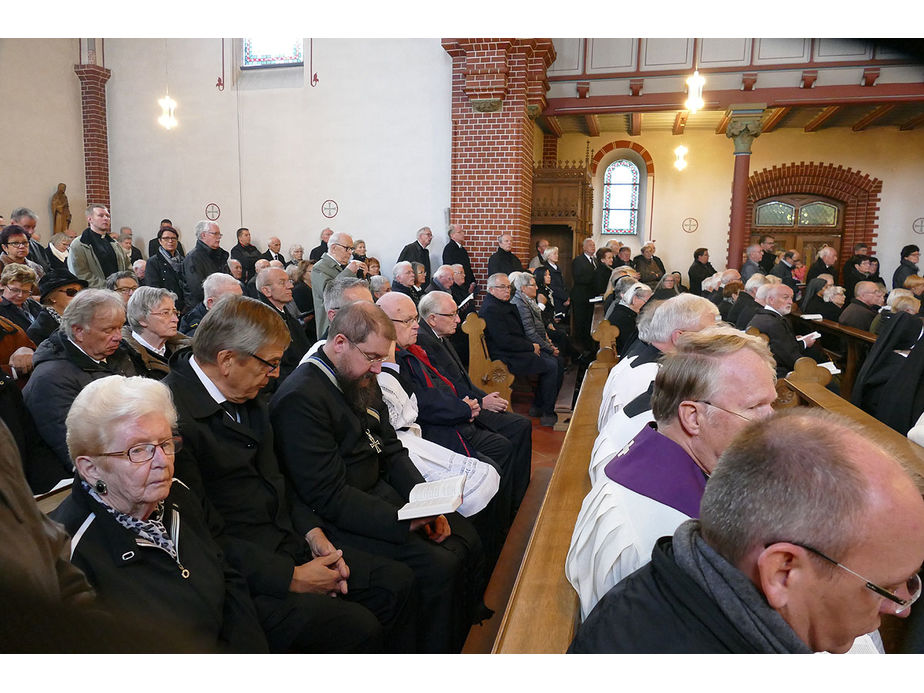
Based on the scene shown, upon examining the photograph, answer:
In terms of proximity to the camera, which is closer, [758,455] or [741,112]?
[758,455]

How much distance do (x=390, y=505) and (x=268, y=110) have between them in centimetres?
921

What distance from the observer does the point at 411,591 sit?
225cm

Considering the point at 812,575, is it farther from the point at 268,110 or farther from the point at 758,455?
the point at 268,110

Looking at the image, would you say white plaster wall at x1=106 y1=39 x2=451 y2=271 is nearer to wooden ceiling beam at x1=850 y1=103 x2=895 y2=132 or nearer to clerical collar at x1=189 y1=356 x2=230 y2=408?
wooden ceiling beam at x1=850 y1=103 x2=895 y2=132

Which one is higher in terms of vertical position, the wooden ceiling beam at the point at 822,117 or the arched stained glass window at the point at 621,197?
the wooden ceiling beam at the point at 822,117

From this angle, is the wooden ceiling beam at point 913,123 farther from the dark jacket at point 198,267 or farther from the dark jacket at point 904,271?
the dark jacket at point 198,267

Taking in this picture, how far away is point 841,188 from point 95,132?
13.5m

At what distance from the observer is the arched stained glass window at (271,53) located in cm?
987

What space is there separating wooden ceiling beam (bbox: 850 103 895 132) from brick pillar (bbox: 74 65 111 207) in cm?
1216

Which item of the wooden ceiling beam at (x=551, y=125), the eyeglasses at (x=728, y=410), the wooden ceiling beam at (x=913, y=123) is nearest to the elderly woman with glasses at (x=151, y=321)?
the eyeglasses at (x=728, y=410)

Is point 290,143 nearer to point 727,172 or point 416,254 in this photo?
point 416,254

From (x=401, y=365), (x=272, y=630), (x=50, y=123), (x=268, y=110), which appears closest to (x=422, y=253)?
(x=268, y=110)

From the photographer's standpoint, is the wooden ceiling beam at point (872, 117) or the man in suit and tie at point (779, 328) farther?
the wooden ceiling beam at point (872, 117)

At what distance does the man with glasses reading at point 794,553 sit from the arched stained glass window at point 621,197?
42.0 feet
